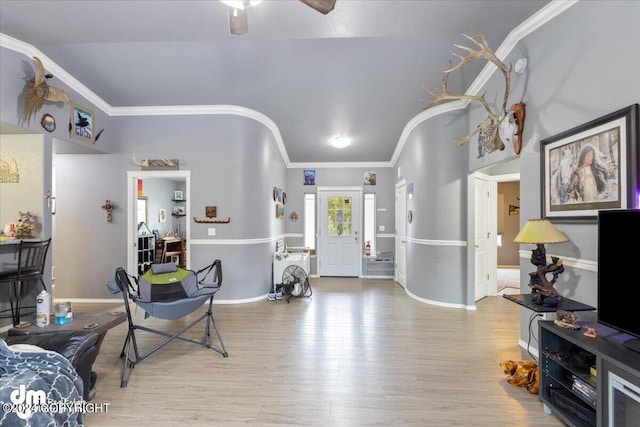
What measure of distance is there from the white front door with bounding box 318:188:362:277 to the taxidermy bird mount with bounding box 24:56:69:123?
4579 mm

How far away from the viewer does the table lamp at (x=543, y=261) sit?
2.09 metres

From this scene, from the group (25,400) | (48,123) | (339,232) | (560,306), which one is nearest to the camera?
(25,400)

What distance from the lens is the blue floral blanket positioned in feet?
4.05

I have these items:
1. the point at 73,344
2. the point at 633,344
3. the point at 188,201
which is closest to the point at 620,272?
the point at 633,344

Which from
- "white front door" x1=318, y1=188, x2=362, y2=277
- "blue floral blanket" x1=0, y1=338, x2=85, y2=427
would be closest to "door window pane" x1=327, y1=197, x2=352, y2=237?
"white front door" x1=318, y1=188, x2=362, y2=277

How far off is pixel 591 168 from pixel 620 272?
0.87 meters

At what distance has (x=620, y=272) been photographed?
158cm

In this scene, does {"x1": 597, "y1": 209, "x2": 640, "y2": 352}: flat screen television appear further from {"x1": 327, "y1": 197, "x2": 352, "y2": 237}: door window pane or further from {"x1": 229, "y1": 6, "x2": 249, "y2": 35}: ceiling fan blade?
{"x1": 327, "y1": 197, "x2": 352, "y2": 237}: door window pane

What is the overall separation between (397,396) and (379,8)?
10.1 feet

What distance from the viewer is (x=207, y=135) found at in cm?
443

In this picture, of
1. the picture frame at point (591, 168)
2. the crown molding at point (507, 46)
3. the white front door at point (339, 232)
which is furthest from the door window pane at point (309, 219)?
the picture frame at point (591, 168)

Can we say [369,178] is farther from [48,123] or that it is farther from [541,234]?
[48,123]

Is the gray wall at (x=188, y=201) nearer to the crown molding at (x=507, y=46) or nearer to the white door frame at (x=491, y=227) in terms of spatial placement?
the crown molding at (x=507, y=46)

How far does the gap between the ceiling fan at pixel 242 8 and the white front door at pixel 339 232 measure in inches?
185
